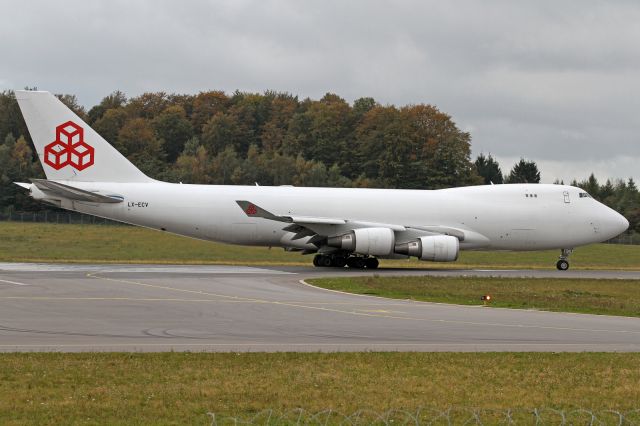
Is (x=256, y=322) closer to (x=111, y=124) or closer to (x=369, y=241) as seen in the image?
(x=369, y=241)

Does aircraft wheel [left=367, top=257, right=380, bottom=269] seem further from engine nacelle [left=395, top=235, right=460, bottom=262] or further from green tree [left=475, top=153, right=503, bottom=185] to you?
green tree [left=475, top=153, right=503, bottom=185]

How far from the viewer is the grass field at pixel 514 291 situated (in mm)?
26828

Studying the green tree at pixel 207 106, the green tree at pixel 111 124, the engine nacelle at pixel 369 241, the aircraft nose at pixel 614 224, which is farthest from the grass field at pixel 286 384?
the green tree at pixel 207 106

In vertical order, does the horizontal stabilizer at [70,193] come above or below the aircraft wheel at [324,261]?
above

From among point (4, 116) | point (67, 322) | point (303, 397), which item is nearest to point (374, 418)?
point (303, 397)

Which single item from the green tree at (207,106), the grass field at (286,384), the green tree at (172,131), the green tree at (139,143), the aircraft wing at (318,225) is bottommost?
the grass field at (286,384)

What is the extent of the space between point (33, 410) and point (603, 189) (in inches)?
4218

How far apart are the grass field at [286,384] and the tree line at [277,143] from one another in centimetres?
5432

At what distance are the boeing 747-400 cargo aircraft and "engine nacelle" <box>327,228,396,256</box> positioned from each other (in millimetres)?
41

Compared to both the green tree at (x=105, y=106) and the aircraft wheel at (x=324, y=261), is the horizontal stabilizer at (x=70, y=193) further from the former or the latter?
the green tree at (x=105, y=106)

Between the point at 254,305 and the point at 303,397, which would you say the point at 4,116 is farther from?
the point at 303,397

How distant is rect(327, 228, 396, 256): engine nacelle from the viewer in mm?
40375

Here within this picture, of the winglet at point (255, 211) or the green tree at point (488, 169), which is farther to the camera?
the green tree at point (488, 169)

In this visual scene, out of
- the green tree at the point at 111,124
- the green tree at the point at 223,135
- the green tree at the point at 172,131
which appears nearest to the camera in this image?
the green tree at the point at 111,124
